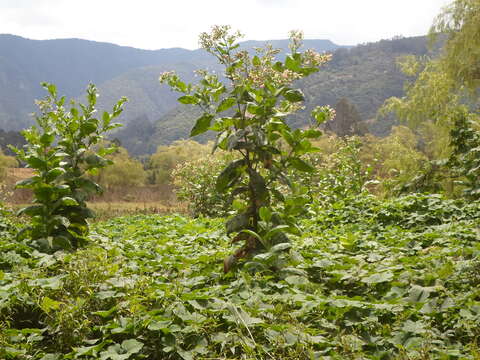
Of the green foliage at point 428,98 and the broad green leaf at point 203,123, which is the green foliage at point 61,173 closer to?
→ the broad green leaf at point 203,123

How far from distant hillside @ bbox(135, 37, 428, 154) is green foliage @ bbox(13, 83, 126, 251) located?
170ft

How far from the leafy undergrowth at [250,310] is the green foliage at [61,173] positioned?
0.42m

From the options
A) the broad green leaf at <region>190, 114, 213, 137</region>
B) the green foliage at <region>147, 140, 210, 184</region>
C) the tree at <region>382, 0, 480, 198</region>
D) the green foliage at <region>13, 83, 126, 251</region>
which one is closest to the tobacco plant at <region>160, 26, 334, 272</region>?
the broad green leaf at <region>190, 114, 213, 137</region>

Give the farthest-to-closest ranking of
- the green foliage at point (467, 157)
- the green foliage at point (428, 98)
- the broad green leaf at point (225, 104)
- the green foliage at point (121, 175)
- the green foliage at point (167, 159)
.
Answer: the green foliage at point (167, 159) → the green foliage at point (121, 175) → the green foliage at point (428, 98) → the green foliage at point (467, 157) → the broad green leaf at point (225, 104)

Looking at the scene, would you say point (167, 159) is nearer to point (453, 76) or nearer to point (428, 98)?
point (428, 98)

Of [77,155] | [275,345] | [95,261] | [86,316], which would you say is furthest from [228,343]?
[77,155]

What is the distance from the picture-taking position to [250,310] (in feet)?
6.04

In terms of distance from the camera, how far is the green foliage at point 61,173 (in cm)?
329

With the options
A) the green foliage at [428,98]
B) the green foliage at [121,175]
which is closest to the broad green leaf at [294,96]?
the green foliage at [428,98]

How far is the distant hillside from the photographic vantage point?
198 ft

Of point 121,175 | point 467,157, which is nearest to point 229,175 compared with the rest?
point 467,157

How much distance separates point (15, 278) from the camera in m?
2.33

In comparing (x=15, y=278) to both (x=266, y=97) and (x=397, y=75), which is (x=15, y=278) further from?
(x=397, y=75)

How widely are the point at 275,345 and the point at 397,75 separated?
70.0 metres
